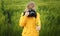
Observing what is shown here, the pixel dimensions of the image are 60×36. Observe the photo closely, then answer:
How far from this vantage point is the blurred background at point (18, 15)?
507cm

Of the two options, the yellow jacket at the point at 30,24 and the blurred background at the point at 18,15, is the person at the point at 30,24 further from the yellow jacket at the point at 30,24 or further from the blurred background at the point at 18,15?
the blurred background at the point at 18,15

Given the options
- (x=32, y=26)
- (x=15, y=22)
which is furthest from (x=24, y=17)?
(x=15, y=22)

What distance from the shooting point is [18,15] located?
16.6 feet

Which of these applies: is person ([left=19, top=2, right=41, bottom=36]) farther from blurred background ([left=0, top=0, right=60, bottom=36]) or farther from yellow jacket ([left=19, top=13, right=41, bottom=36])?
blurred background ([left=0, top=0, right=60, bottom=36])

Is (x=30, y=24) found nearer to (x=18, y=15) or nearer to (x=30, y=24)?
(x=30, y=24)

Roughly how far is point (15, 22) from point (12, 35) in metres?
0.30

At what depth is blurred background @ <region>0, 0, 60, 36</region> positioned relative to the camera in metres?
5.07

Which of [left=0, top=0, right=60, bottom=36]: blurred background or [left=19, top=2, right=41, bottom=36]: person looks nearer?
[left=19, top=2, right=41, bottom=36]: person

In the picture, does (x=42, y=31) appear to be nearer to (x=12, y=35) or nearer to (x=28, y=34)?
(x=12, y=35)

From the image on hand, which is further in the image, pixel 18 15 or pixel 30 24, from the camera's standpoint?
pixel 18 15

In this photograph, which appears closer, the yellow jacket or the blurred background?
the yellow jacket

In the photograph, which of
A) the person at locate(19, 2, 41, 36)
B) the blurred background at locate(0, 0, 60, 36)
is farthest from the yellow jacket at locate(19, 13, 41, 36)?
the blurred background at locate(0, 0, 60, 36)

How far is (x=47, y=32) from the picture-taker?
511 cm

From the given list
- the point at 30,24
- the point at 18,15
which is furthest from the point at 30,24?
the point at 18,15
